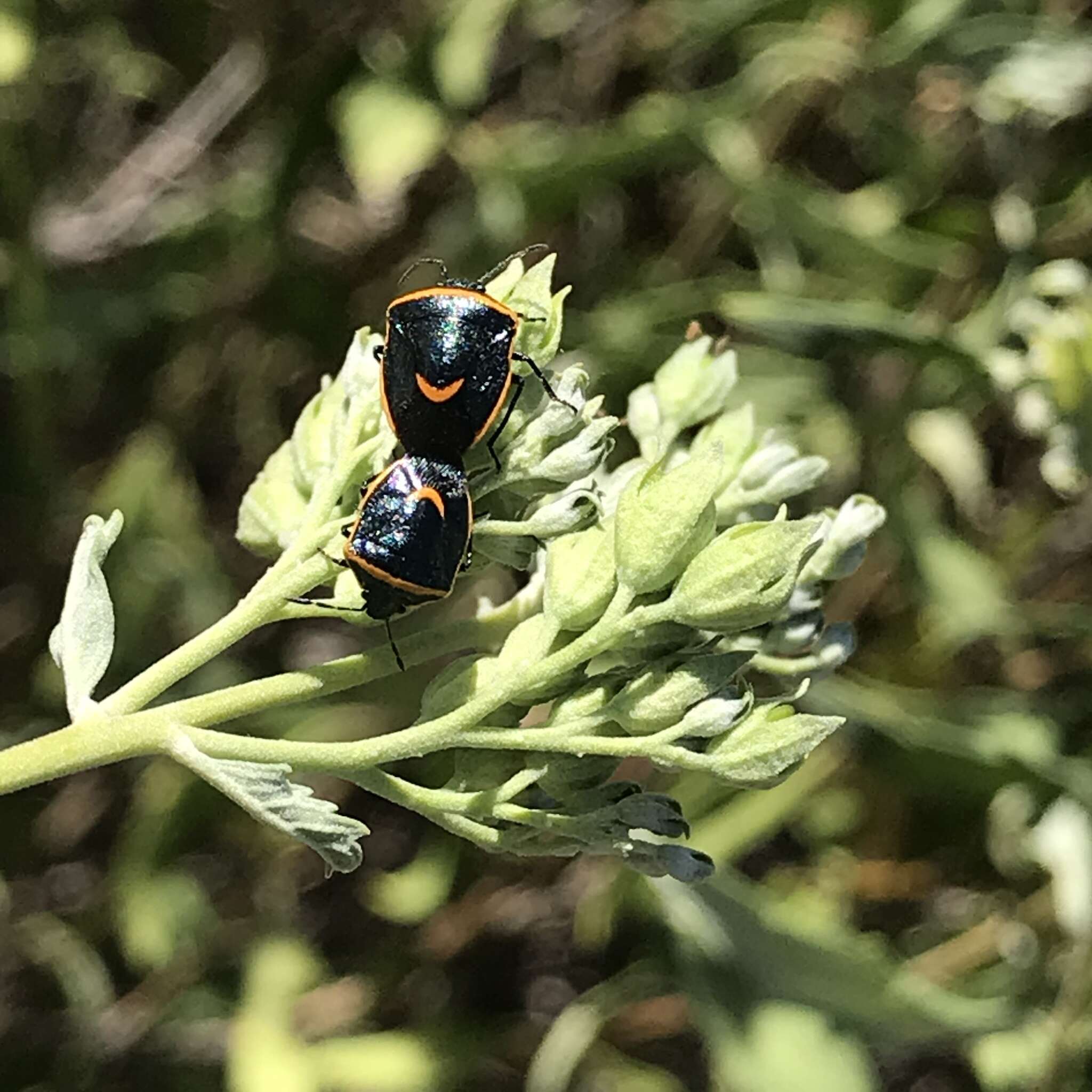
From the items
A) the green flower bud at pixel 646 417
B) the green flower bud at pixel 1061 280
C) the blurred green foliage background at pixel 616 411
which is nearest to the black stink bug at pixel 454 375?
the green flower bud at pixel 646 417

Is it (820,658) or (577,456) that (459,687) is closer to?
(577,456)

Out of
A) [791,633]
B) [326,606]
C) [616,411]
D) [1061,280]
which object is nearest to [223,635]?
[326,606]

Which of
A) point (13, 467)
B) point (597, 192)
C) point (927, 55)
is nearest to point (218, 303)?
point (13, 467)

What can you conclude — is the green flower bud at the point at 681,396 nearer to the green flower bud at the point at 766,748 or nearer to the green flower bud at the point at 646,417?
the green flower bud at the point at 646,417

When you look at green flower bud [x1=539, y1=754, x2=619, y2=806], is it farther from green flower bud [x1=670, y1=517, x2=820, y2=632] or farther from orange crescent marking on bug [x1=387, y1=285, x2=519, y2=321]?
orange crescent marking on bug [x1=387, y1=285, x2=519, y2=321]

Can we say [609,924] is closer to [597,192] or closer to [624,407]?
[624,407]

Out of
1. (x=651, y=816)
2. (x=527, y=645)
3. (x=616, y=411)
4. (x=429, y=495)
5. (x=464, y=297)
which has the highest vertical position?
(x=464, y=297)

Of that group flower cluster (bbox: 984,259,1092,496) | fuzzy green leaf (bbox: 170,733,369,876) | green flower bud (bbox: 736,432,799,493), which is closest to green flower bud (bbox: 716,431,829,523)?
green flower bud (bbox: 736,432,799,493)
